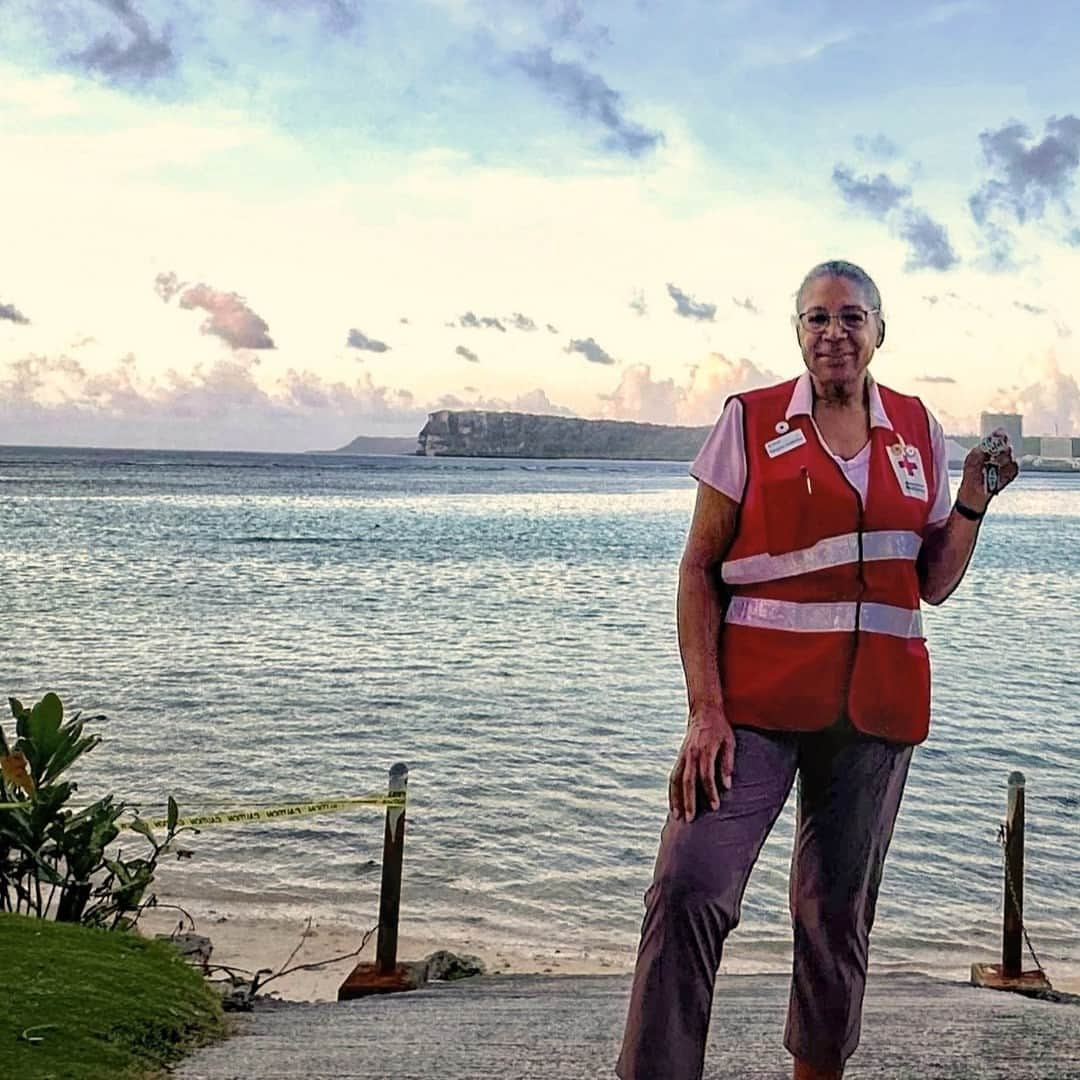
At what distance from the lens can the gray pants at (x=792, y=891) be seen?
3.01 metres

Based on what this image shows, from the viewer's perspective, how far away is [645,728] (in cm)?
1634

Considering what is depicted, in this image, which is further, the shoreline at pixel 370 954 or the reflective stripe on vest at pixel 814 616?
the shoreline at pixel 370 954

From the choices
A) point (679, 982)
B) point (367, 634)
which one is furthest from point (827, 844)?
point (367, 634)

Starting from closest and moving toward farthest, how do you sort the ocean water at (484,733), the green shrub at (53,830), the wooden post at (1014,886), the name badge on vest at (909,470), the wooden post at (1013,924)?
the name badge on vest at (909,470), the green shrub at (53,830), the wooden post at (1013,924), the wooden post at (1014,886), the ocean water at (484,733)

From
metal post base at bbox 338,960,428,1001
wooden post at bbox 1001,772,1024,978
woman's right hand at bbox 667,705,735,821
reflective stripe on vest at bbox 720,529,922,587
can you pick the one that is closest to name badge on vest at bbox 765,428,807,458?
reflective stripe on vest at bbox 720,529,922,587

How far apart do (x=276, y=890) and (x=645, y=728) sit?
7191mm

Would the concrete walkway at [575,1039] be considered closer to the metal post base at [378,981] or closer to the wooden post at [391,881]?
the metal post base at [378,981]

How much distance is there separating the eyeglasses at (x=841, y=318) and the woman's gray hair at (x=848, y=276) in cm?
3

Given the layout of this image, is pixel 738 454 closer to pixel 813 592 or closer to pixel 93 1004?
pixel 813 592

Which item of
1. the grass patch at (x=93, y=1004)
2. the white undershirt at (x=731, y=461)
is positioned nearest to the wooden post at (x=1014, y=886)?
the grass patch at (x=93, y=1004)

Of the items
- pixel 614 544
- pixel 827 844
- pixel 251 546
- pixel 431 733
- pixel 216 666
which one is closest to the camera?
pixel 827 844

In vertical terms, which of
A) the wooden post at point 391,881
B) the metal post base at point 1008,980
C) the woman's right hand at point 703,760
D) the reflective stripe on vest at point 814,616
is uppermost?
the reflective stripe on vest at point 814,616

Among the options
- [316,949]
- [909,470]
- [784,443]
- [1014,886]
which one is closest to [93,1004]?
[784,443]

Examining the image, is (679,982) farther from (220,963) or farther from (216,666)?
(216,666)
